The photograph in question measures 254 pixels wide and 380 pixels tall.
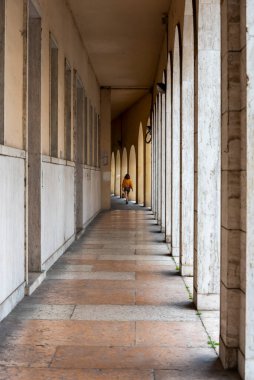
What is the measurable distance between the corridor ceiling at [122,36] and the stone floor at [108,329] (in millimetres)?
5291

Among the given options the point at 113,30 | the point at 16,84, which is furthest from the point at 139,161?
the point at 16,84

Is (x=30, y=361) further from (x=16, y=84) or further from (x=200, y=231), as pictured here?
(x=16, y=84)

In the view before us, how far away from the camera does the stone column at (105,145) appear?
66.8 ft

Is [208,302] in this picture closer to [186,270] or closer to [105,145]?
[186,270]

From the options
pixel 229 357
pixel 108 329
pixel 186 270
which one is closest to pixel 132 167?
pixel 186 270

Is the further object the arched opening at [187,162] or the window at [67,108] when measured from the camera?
the window at [67,108]

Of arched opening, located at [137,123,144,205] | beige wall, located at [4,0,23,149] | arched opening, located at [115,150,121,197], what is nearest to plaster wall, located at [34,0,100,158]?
beige wall, located at [4,0,23,149]

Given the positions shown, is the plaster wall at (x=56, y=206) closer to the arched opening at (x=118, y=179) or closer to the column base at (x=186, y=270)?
the column base at (x=186, y=270)

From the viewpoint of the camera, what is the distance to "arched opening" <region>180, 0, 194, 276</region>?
7078 mm

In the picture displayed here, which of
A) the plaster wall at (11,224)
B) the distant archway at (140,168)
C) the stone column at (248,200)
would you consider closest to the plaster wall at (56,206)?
the plaster wall at (11,224)

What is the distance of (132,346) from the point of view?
14.0 ft

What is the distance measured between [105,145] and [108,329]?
53.5ft

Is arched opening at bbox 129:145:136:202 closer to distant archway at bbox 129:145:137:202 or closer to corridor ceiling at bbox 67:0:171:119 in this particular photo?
distant archway at bbox 129:145:137:202

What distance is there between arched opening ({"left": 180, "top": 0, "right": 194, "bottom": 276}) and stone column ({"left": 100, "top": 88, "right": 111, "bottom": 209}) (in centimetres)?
1321
